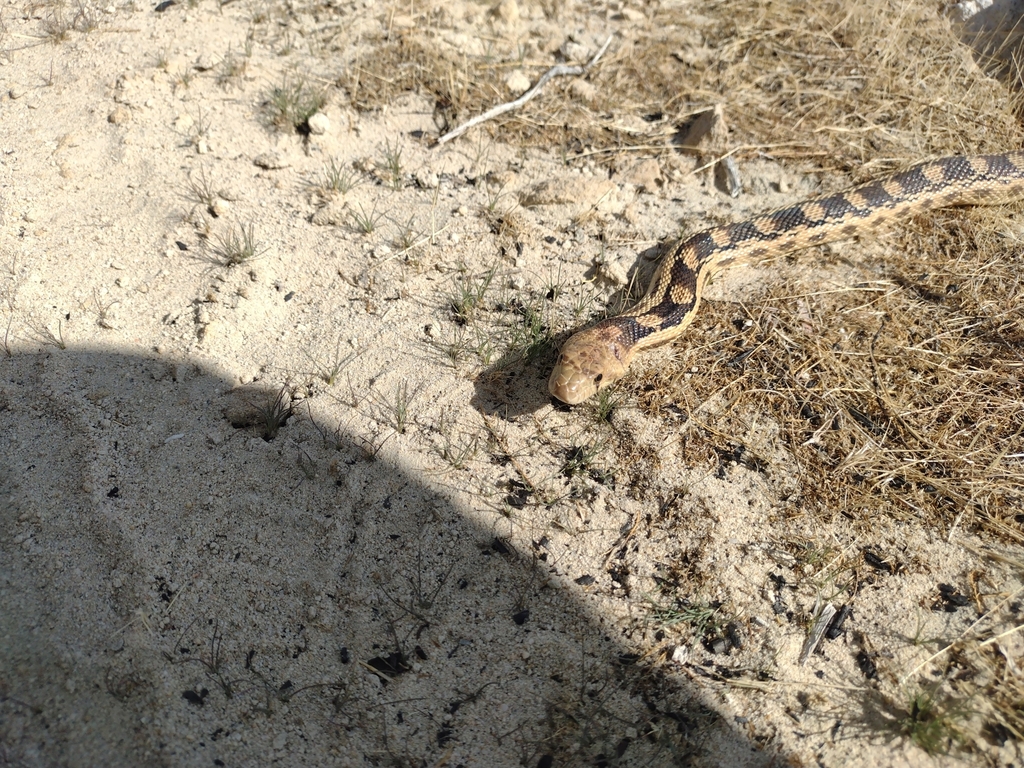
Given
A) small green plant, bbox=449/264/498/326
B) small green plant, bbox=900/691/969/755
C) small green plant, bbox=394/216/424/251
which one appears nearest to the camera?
small green plant, bbox=900/691/969/755

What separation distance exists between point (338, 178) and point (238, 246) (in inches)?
33.4

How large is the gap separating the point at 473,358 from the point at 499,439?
54 centimetres

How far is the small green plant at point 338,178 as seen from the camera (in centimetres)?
447

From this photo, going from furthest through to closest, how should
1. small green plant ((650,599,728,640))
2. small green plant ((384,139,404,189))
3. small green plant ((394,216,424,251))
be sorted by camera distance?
small green plant ((384,139,404,189))
small green plant ((394,216,424,251))
small green plant ((650,599,728,640))

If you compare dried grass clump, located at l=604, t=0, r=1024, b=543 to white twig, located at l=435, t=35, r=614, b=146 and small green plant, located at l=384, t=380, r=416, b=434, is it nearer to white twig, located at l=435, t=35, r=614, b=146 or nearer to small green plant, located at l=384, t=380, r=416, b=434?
white twig, located at l=435, t=35, r=614, b=146

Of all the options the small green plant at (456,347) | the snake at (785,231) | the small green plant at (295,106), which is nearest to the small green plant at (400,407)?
the small green plant at (456,347)

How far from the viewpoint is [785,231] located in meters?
4.50

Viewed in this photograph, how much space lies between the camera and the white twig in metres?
4.87

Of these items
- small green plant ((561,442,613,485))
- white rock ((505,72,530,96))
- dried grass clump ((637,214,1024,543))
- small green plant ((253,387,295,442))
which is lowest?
small green plant ((253,387,295,442))

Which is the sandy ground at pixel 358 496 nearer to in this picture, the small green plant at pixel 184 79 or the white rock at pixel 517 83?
the small green plant at pixel 184 79

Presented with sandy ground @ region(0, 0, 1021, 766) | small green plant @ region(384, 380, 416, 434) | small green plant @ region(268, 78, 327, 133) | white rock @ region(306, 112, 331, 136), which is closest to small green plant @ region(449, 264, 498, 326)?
sandy ground @ region(0, 0, 1021, 766)

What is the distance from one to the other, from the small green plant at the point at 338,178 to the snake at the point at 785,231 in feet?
6.07

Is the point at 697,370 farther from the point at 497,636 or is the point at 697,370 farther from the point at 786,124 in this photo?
the point at 786,124

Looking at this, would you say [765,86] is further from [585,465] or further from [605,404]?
[585,465]
